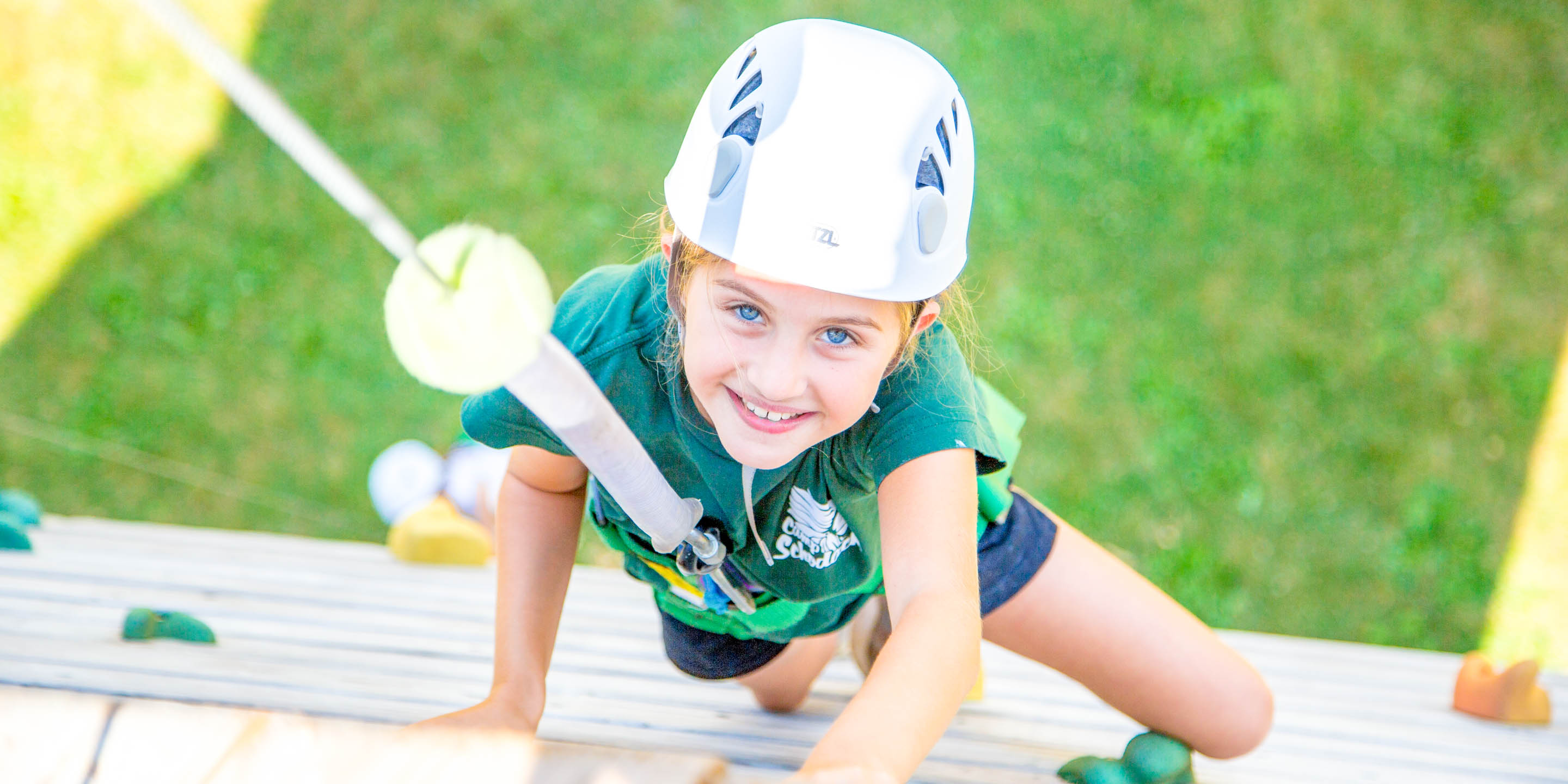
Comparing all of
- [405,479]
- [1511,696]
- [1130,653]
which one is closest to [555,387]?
[1130,653]

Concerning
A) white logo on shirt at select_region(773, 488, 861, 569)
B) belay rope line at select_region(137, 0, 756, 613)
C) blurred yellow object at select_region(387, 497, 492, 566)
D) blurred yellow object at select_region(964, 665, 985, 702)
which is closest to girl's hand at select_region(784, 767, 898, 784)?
belay rope line at select_region(137, 0, 756, 613)

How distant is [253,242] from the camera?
4.59 metres

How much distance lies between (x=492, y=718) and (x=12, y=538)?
6.23 ft

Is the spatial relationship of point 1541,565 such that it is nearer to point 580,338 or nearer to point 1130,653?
point 1130,653

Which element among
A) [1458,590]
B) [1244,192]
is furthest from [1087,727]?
[1244,192]

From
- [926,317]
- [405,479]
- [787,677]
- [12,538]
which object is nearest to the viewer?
[926,317]

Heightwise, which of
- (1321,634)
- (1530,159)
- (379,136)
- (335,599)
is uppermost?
(1530,159)

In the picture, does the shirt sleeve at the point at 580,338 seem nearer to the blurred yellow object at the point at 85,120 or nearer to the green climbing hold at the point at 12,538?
the green climbing hold at the point at 12,538

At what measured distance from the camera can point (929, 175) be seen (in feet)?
5.30

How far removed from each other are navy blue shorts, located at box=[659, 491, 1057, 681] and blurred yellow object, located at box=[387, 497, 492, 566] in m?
0.96

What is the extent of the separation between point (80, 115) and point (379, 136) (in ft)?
3.89

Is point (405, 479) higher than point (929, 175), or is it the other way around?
point (929, 175)

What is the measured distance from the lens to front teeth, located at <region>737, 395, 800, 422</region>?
160 centimetres

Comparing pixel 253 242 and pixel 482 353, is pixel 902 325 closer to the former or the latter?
pixel 482 353
